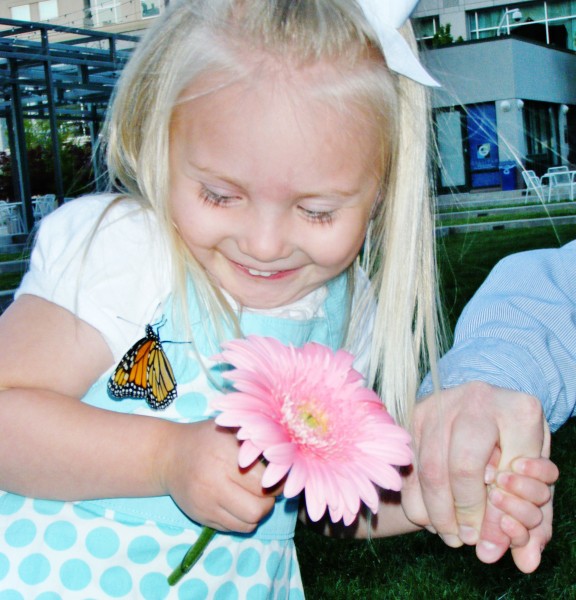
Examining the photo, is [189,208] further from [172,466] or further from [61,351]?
[172,466]

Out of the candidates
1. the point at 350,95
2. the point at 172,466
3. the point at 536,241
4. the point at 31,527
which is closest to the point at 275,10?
the point at 350,95

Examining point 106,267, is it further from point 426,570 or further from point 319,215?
point 426,570

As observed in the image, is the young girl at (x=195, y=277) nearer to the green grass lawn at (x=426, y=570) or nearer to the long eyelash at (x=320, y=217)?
the long eyelash at (x=320, y=217)

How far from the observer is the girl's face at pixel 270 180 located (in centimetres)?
143

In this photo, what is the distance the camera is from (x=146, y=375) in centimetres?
155

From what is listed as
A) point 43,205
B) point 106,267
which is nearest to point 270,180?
point 106,267

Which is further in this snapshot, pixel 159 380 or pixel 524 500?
pixel 159 380

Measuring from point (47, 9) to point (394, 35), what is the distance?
41.5 meters

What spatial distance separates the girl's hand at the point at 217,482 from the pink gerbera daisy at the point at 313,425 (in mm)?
172

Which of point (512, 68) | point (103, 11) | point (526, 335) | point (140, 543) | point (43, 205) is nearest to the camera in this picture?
point (140, 543)

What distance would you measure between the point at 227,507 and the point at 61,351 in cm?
41

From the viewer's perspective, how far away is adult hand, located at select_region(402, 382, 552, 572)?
1.51m

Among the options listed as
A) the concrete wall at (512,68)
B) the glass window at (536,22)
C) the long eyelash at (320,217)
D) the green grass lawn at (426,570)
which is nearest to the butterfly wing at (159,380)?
the long eyelash at (320,217)

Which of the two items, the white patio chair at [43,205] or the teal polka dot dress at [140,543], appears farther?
the white patio chair at [43,205]
